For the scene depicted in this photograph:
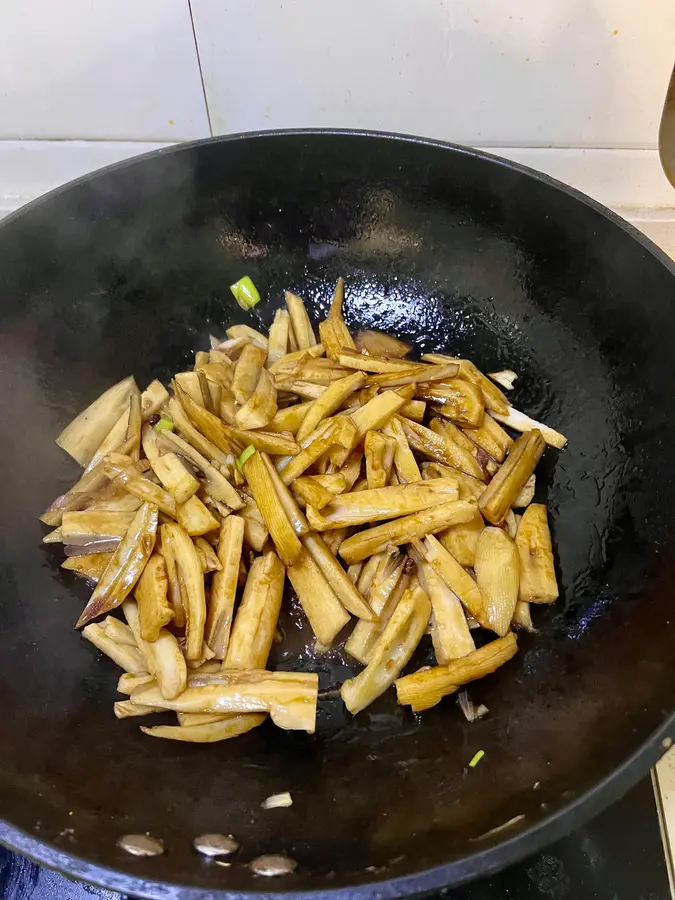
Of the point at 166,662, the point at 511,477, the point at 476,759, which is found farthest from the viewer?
the point at 511,477

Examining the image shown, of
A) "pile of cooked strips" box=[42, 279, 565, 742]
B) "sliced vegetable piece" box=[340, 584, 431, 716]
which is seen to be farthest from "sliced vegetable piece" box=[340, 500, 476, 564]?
"sliced vegetable piece" box=[340, 584, 431, 716]

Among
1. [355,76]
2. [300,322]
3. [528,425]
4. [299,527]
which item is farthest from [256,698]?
[355,76]

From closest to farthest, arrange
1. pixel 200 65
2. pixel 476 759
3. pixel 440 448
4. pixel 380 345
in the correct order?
pixel 476 759
pixel 440 448
pixel 200 65
pixel 380 345

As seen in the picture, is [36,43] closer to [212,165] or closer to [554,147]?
[212,165]

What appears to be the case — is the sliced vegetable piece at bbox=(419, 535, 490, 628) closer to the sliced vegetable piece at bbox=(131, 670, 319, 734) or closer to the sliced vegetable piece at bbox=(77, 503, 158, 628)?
the sliced vegetable piece at bbox=(131, 670, 319, 734)

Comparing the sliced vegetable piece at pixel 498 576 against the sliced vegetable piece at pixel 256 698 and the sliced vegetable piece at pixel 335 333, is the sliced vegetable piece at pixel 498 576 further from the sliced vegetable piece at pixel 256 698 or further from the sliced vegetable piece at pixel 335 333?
the sliced vegetable piece at pixel 335 333

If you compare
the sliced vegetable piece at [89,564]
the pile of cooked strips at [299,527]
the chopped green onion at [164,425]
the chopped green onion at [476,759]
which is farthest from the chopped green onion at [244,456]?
the chopped green onion at [476,759]

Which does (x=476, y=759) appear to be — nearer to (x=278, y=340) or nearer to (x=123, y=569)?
(x=123, y=569)
